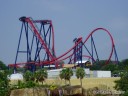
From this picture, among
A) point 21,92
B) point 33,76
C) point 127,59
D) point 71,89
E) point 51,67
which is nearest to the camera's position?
point 21,92

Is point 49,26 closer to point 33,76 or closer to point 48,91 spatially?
point 33,76

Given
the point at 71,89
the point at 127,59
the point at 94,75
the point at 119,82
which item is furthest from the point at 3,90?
the point at 127,59

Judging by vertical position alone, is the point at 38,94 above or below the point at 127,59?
below

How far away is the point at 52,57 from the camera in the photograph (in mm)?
49031

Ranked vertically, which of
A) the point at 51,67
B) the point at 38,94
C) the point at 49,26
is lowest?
the point at 38,94

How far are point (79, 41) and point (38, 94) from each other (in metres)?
31.7

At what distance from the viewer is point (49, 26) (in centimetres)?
4900

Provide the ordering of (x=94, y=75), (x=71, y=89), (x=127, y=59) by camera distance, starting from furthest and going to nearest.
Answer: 1. (x=127, y=59)
2. (x=94, y=75)
3. (x=71, y=89)

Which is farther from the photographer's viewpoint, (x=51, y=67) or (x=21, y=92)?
(x=51, y=67)

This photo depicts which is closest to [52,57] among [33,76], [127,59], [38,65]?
[38,65]

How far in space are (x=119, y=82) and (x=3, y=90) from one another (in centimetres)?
619

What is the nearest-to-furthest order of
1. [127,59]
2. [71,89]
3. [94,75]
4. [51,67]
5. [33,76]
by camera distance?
[71,89] < [33,76] < [94,75] < [51,67] < [127,59]

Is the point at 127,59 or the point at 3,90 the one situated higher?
the point at 127,59

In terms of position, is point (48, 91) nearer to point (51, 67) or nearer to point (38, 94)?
point (38, 94)
